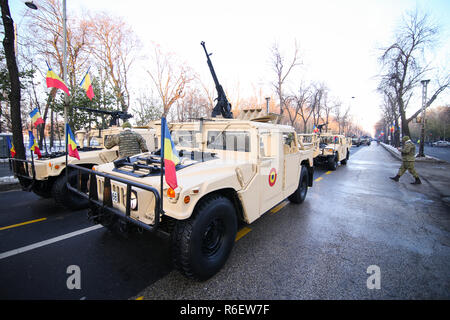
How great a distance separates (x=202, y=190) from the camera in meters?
2.08

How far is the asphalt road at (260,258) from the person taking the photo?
7.07 feet

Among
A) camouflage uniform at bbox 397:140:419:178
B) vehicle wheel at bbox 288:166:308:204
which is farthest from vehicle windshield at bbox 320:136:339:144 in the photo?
vehicle wheel at bbox 288:166:308:204

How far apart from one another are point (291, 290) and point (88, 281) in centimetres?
230

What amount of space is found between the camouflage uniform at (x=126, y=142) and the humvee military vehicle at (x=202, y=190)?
1255 mm

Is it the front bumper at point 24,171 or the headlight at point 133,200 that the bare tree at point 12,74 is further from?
the headlight at point 133,200

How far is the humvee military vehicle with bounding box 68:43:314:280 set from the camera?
6.74 ft

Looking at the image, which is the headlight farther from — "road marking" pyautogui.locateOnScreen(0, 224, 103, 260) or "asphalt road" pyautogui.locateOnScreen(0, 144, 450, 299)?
"road marking" pyautogui.locateOnScreen(0, 224, 103, 260)

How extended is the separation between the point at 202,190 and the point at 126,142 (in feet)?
10.1

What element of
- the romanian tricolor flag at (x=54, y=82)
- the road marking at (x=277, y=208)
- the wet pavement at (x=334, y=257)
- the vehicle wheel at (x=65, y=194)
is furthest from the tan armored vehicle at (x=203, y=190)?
the romanian tricolor flag at (x=54, y=82)

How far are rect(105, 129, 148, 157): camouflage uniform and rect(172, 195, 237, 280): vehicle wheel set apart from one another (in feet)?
9.35

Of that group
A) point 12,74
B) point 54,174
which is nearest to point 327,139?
point 54,174

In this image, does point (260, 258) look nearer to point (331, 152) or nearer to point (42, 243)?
point (42, 243)
